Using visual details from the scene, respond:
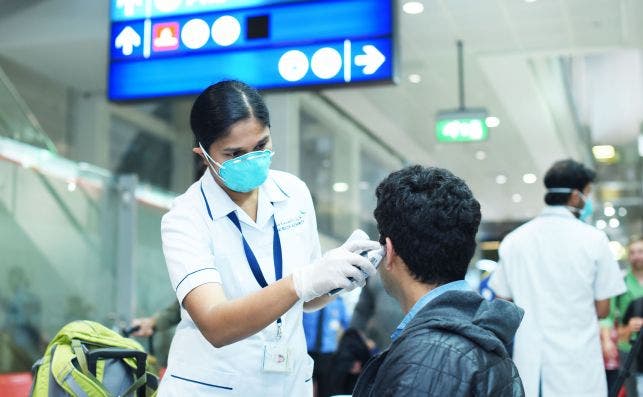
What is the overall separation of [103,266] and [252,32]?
2.96 meters

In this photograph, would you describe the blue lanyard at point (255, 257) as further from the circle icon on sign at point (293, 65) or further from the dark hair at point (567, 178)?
the circle icon on sign at point (293, 65)

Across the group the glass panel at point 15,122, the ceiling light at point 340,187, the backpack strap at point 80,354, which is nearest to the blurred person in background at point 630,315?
the backpack strap at point 80,354

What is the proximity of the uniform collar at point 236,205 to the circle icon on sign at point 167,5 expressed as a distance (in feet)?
10.2

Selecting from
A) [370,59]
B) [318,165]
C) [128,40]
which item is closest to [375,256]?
[370,59]

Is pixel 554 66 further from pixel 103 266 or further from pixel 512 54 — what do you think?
pixel 103 266

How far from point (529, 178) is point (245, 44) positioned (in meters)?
13.6

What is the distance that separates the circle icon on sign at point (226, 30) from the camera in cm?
508

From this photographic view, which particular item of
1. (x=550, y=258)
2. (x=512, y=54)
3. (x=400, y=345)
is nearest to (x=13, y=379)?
(x=550, y=258)

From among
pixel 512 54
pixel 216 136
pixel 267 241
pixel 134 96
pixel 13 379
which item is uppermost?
pixel 512 54

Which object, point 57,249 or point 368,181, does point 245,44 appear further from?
point 368,181

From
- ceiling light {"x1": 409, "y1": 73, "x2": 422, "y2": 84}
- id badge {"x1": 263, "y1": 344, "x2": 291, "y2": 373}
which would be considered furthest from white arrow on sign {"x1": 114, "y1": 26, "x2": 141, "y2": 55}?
ceiling light {"x1": 409, "y1": 73, "x2": 422, "y2": 84}

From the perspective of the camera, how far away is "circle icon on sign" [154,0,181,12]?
5.19 meters

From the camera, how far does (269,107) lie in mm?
8977

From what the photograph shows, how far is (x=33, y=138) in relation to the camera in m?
6.53
